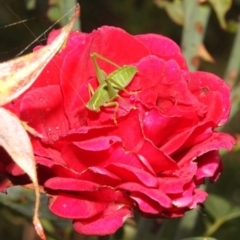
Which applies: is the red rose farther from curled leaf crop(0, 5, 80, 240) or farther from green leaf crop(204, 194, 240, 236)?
green leaf crop(204, 194, 240, 236)

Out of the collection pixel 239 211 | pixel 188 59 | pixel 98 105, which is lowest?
pixel 239 211

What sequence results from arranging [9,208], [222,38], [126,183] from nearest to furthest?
[126,183], [9,208], [222,38]

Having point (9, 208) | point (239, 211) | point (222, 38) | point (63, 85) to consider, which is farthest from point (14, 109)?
point (222, 38)

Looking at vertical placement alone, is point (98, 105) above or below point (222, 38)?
above

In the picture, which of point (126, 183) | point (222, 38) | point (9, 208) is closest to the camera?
point (126, 183)

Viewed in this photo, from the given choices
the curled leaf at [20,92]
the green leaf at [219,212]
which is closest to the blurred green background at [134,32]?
the green leaf at [219,212]

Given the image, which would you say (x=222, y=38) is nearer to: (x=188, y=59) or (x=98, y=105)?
(x=188, y=59)

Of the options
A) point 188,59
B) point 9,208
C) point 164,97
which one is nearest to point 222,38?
point 188,59

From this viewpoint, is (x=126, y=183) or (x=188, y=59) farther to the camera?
(x=188, y=59)

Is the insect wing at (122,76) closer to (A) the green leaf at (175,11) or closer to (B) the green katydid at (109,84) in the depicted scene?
(B) the green katydid at (109,84)
